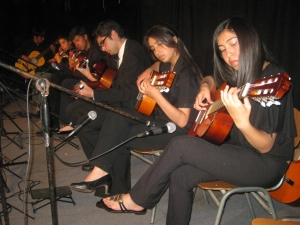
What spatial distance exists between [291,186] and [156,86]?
43.3 inches

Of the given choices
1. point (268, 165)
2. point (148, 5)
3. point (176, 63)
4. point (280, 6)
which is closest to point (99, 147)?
point (176, 63)

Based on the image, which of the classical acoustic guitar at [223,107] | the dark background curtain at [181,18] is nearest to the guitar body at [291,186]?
the classical acoustic guitar at [223,107]

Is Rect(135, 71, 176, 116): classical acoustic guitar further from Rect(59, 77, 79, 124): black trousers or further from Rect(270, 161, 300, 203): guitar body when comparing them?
Rect(59, 77, 79, 124): black trousers

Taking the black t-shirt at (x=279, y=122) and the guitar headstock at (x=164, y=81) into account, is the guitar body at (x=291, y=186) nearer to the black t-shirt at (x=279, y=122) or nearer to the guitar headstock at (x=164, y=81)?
the black t-shirt at (x=279, y=122)

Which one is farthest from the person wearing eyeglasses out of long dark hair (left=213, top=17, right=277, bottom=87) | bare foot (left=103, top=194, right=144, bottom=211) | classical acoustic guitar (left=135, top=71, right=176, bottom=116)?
long dark hair (left=213, top=17, right=277, bottom=87)

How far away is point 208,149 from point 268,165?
0.31 m

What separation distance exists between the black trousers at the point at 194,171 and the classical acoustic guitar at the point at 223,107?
0.36 ft

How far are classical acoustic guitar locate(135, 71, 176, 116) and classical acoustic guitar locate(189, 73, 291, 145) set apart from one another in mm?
300

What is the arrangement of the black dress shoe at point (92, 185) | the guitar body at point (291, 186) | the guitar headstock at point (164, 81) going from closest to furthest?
the guitar body at point (291, 186)
the guitar headstock at point (164, 81)
the black dress shoe at point (92, 185)

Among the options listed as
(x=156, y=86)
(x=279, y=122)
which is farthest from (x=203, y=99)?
(x=279, y=122)

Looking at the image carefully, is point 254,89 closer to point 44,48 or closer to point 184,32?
point 184,32

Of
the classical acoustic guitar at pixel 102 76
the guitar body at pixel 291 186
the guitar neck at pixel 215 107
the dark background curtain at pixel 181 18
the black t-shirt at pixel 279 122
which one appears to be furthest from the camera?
the classical acoustic guitar at pixel 102 76

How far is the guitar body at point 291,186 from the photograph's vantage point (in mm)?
1746

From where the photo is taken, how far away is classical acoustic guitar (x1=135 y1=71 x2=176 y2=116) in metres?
1.92
